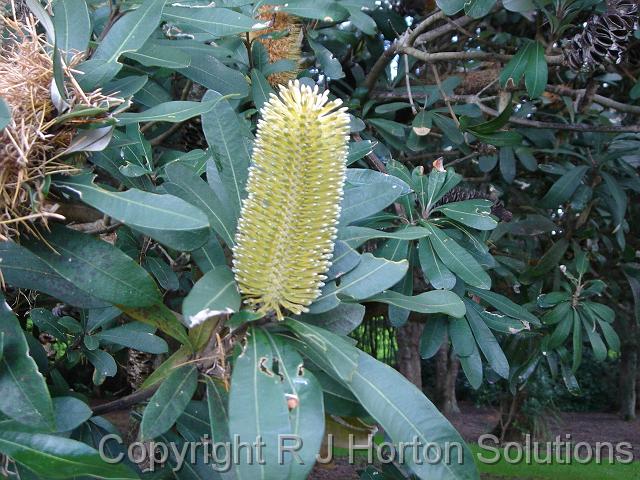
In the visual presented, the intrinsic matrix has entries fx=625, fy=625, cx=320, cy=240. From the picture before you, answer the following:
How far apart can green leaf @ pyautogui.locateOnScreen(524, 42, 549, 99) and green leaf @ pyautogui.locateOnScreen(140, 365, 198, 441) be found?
71.1 inches

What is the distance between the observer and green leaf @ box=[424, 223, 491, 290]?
162cm

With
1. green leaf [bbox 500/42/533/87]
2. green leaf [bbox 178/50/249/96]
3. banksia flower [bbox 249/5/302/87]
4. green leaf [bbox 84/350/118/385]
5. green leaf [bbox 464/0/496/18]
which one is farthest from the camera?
green leaf [bbox 500/42/533/87]

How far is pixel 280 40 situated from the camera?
6.65ft

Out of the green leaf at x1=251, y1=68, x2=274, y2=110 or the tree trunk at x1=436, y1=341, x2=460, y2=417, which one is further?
the tree trunk at x1=436, y1=341, x2=460, y2=417

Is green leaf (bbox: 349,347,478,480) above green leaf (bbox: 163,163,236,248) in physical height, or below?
below

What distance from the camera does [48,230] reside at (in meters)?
1.04

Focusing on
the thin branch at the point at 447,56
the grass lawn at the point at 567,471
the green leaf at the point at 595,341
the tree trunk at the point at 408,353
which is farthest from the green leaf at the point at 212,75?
the grass lawn at the point at 567,471

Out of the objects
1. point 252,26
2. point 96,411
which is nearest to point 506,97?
point 252,26

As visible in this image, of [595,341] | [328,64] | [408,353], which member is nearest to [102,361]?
[328,64]

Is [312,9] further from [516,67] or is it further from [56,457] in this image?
[56,457]

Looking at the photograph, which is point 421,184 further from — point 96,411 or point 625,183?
point 625,183

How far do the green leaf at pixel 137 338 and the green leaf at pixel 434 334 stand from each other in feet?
2.48

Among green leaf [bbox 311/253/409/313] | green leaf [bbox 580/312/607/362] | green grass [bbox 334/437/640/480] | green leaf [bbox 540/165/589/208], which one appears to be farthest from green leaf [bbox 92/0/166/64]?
green grass [bbox 334/437/640/480]

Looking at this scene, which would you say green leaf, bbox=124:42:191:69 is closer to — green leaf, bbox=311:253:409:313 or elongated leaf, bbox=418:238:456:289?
green leaf, bbox=311:253:409:313
